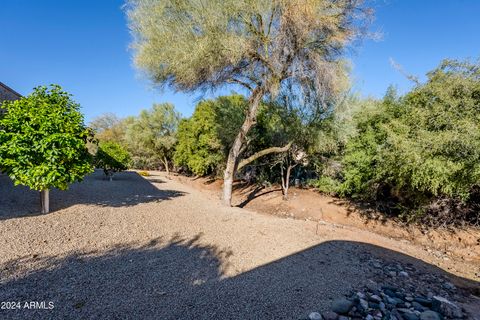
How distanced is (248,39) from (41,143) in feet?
19.3

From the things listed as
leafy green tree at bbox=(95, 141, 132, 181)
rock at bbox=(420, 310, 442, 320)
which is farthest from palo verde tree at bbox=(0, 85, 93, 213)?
leafy green tree at bbox=(95, 141, 132, 181)

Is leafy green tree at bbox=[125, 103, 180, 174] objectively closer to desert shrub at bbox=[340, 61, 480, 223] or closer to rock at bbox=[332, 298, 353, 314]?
desert shrub at bbox=[340, 61, 480, 223]

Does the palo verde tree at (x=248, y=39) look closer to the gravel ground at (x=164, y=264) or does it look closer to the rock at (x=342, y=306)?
the gravel ground at (x=164, y=264)

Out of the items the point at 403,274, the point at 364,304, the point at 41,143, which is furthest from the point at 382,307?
the point at 41,143

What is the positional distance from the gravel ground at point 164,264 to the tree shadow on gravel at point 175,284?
0.01 m

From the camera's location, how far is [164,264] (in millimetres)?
3520

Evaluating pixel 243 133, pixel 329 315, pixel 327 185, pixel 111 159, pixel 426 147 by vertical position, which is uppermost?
pixel 243 133

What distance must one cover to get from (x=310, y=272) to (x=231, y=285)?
1.34 m

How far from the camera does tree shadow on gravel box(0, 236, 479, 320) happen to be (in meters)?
2.47

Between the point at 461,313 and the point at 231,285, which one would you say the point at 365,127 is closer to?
the point at 461,313

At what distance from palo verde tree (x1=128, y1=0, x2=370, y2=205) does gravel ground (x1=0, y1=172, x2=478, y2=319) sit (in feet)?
15.0

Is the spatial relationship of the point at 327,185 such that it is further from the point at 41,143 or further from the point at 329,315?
the point at 41,143

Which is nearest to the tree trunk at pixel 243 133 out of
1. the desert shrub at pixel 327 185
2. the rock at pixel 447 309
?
the desert shrub at pixel 327 185

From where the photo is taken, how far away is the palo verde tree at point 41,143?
4473 millimetres
